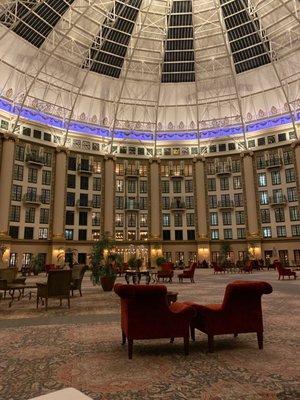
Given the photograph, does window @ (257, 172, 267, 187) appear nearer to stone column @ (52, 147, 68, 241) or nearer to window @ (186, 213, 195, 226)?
window @ (186, 213, 195, 226)

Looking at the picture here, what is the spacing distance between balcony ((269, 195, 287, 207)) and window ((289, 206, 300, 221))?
3.90 ft

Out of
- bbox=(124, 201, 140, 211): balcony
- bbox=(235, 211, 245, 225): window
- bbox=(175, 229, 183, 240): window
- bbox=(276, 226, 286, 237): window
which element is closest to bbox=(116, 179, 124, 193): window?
bbox=(124, 201, 140, 211): balcony

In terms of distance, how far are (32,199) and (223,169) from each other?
81.0ft

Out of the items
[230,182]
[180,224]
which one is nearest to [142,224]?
[180,224]

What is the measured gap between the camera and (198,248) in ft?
133

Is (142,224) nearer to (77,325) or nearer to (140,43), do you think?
(140,43)

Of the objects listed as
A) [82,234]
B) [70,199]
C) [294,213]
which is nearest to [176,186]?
[82,234]

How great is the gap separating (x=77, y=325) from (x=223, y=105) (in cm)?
Answer: 3766

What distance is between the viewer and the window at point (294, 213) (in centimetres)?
3772

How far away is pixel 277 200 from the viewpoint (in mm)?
39000

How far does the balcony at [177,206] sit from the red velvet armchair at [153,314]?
37181 mm

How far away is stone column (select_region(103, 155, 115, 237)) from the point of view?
39.8m

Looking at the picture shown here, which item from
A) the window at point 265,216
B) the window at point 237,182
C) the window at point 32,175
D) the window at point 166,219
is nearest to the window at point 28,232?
the window at point 32,175

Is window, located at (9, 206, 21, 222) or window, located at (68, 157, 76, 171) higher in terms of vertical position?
window, located at (68, 157, 76, 171)
